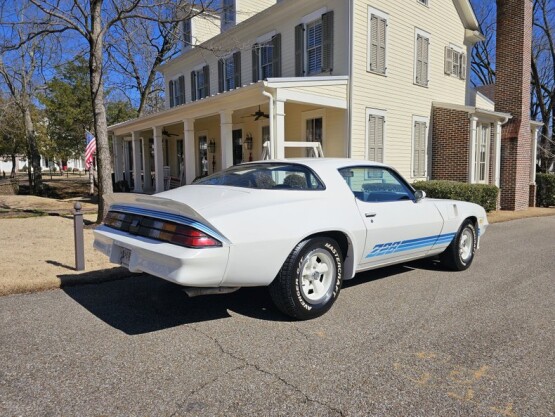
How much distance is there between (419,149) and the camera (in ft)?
49.4

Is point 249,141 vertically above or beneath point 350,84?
beneath

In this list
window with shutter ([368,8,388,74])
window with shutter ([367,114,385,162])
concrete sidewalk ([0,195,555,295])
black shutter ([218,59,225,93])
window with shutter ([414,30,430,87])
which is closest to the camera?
concrete sidewalk ([0,195,555,295])

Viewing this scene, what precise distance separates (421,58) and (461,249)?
35.2ft

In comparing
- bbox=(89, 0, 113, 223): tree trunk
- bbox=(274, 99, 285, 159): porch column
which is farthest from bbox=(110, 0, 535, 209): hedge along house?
bbox=(89, 0, 113, 223): tree trunk

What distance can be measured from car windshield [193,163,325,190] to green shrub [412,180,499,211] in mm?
8725

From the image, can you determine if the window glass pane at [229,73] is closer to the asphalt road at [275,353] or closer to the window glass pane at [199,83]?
the window glass pane at [199,83]

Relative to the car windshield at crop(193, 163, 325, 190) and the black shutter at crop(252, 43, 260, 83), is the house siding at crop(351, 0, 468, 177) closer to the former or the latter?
the black shutter at crop(252, 43, 260, 83)

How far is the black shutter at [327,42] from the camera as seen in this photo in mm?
12461

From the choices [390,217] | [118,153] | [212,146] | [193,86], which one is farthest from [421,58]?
[118,153]

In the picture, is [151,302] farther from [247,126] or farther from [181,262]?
[247,126]

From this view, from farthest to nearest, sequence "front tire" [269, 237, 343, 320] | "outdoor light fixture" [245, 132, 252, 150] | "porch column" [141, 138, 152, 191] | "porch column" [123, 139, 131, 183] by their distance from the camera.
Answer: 1. "porch column" [123, 139, 131, 183]
2. "porch column" [141, 138, 152, 191]
3. "outdoor light fixture" [245, 132, 252, 150]
4. "front tire" [269, 237, 343, 320]

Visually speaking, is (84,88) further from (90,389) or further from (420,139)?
(90,389)

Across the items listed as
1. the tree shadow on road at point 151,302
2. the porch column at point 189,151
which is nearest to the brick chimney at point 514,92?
the porch column at point 189,151

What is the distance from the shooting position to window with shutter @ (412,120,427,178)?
14867 millimetres
